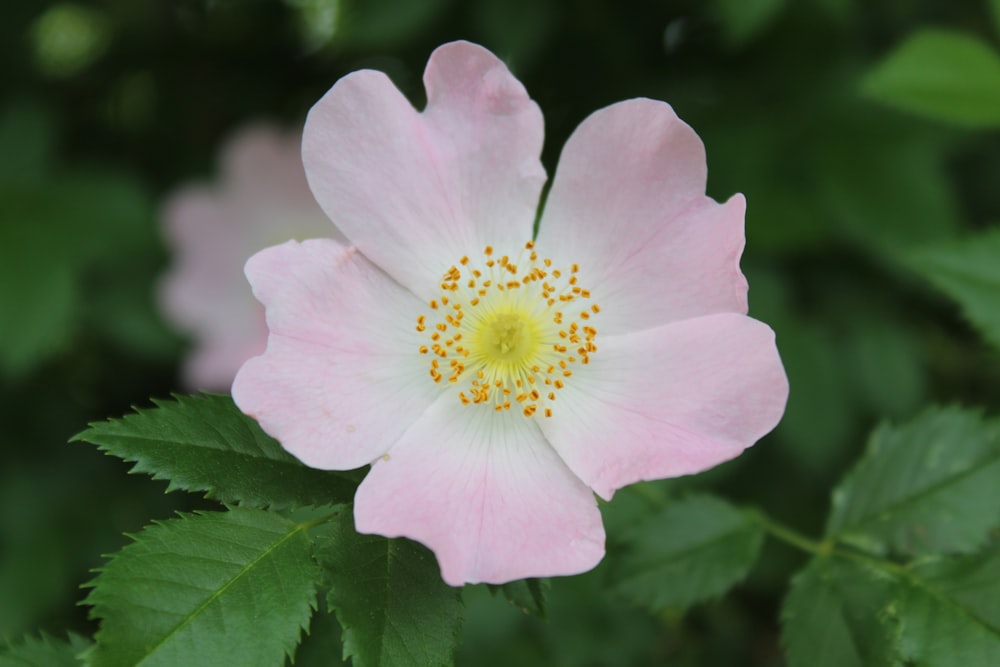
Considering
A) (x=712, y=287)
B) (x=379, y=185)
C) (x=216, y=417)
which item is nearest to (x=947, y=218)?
(x=712, y=287)

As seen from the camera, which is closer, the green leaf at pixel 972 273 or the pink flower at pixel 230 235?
the green leaf at pixel 972 273

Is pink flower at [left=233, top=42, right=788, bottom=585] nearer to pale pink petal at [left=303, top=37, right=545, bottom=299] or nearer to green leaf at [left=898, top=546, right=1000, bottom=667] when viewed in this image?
pale pink petal at [left=303, top=37, right=545, bottom=299]


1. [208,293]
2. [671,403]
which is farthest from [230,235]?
[671,403]

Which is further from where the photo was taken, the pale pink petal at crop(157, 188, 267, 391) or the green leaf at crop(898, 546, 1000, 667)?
the pale pink petal at crop(157, 188, 267, 391)

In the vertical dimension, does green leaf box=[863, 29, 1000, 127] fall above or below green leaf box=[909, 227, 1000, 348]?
above

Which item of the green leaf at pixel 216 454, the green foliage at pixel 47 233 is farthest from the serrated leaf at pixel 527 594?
the green foliage at pixel 47 233

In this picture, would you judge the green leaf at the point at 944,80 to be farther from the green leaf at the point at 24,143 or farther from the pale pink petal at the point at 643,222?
the green leaf at the point at 24,143

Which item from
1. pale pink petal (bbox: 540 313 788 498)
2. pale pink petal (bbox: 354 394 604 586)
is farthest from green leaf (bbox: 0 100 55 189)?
pale pink petal (bbox: 540 313 788 498)
